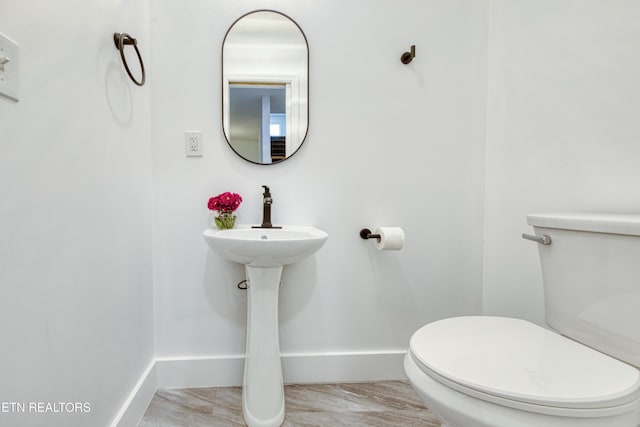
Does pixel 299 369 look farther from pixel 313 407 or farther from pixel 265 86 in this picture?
pixel 265 86

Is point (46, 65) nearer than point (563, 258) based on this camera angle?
Yes

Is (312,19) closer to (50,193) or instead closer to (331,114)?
(331,114)

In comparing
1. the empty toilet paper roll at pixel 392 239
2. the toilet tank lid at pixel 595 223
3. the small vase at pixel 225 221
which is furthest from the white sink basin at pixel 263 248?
the toilet tank lid at pixel 595 223

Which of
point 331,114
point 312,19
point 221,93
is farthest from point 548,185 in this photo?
point 221,93

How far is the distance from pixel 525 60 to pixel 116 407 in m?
2.02

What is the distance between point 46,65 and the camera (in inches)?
26.1

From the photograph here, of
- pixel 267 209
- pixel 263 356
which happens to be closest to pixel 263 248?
pixel 267 209

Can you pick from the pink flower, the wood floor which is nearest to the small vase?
the pink flower

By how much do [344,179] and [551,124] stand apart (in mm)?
841

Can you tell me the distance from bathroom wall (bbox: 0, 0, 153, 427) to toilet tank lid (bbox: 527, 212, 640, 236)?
1346 millimetres

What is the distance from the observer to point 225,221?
1.21 m

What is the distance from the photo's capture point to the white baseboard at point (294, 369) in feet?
4.28

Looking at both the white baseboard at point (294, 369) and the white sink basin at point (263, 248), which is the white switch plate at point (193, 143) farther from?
the white baseboard at point (294, 369)

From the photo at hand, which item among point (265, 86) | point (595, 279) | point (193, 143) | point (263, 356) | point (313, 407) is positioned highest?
point (265, 86)
